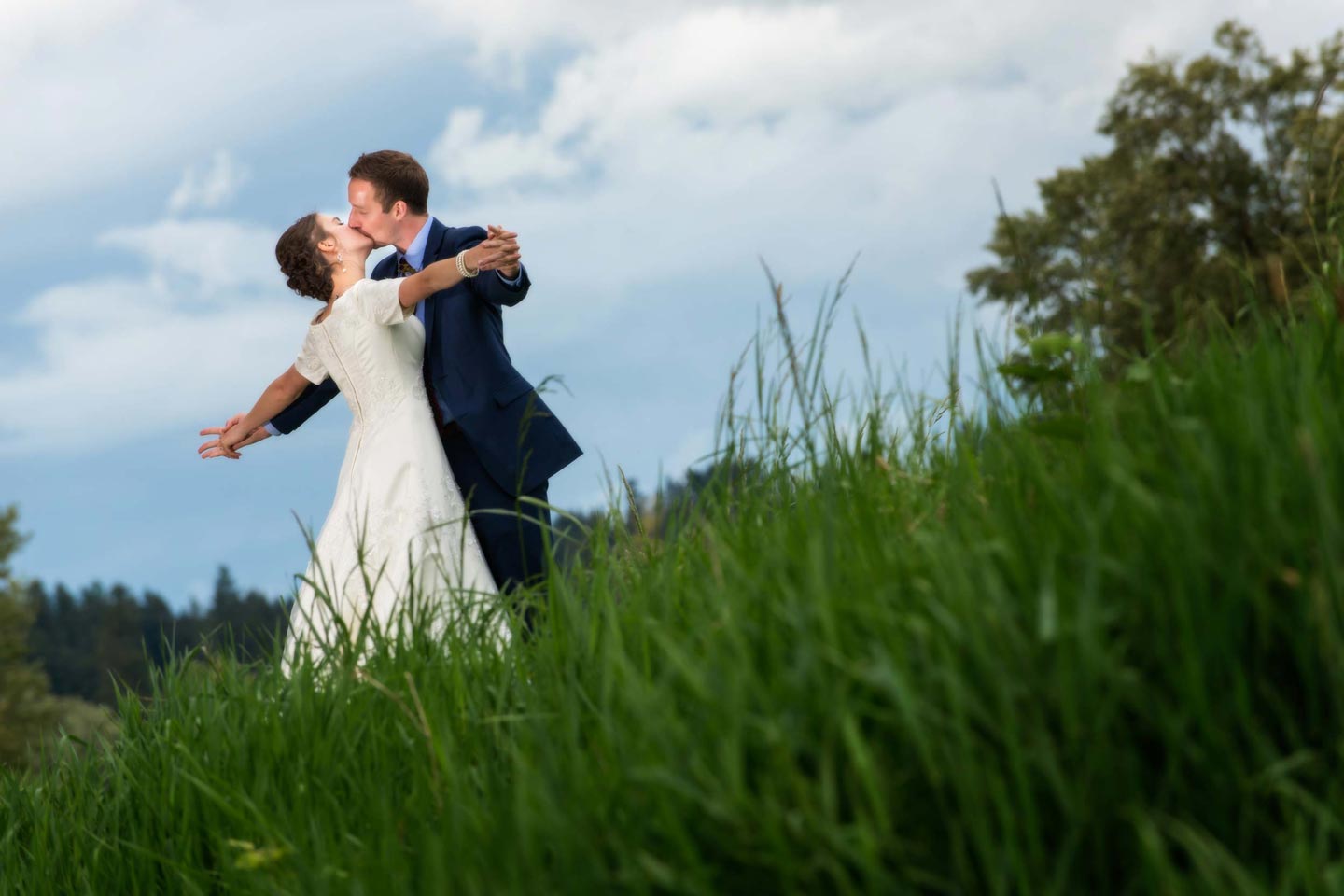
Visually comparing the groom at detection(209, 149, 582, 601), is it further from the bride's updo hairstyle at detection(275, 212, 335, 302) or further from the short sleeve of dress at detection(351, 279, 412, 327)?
the bride's updo hairstyle at detection(275, 212, 335, 302)

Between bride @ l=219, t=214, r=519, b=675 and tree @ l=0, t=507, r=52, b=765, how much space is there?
31321 millimetres

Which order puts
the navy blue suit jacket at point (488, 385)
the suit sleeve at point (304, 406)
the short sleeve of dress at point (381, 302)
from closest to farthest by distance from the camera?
the short sleeve of dress at point (381, 302), the navy blue suit jacket at point (488, 385), the suit sleeve at point (304, 406)

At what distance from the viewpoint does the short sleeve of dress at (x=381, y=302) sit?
5738 mm

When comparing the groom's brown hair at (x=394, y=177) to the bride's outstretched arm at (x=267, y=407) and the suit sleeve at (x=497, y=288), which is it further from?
the bride's outstretched arm at (x=267, y=407)

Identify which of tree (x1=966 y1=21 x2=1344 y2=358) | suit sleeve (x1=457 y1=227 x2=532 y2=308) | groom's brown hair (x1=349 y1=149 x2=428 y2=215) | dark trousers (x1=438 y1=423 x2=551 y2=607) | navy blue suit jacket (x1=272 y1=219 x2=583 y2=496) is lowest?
dark trousers (x1=438 y1=423 x2=551 y2=607)

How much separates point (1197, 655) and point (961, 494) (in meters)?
0.90

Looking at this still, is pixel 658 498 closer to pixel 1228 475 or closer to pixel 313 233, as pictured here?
pixel 1228 475

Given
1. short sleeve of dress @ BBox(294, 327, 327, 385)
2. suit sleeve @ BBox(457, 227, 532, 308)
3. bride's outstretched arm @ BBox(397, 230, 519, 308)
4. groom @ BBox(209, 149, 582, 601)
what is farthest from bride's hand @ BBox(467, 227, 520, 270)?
short sleeve of dress @ BBox(294, 327, 327, 385)

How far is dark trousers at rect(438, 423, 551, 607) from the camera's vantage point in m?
5.89

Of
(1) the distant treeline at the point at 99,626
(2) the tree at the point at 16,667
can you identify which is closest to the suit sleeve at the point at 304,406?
(2) the tree at the point at 16,667

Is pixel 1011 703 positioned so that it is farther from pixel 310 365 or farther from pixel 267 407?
pixel 267 407

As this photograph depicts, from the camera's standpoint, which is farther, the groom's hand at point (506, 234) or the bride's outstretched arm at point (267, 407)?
the bride's outstretched arm at point (267, 407)

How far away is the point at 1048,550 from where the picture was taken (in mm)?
1954

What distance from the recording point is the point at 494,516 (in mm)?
5867
